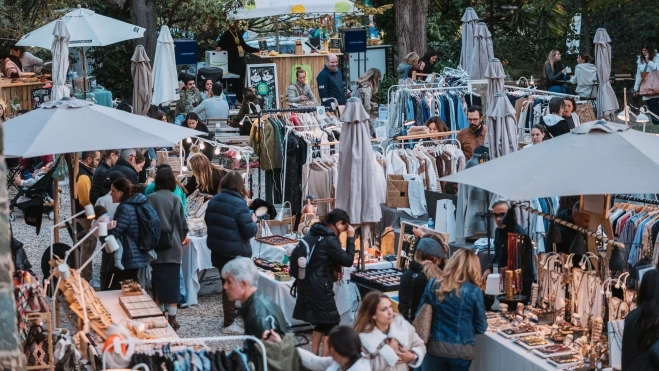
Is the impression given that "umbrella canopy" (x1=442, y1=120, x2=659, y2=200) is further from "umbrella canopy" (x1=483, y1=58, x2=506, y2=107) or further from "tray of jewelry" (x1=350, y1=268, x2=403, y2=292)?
"umbrella canopy" (x1=483, y1=58, x2=506, y2=107)

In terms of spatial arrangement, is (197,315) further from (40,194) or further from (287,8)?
(287,8)

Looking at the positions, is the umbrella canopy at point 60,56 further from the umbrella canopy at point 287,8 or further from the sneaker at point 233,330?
the umbrella canopy at point 287,8

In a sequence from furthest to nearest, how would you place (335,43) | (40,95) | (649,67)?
(335,43)
(649,67)
(40,95)

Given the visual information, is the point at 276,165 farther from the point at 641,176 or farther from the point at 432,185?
the point at 641,176

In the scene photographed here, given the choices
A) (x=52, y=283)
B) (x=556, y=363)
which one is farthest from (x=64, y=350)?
(x=556, y=363)

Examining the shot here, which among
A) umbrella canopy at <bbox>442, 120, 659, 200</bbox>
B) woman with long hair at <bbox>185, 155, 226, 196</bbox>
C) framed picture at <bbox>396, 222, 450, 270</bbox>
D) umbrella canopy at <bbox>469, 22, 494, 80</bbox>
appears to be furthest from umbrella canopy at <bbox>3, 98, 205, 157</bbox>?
umbrella canopy at <bbox>469, 22, 494, 80</bbox>

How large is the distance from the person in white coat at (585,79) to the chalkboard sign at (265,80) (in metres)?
5.88

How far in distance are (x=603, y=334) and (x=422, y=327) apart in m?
1.24

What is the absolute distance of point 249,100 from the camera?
17141 millimetres

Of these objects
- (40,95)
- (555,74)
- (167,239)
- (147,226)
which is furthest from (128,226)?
(555,74)

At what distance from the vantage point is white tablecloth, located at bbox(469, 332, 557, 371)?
7.36 metres

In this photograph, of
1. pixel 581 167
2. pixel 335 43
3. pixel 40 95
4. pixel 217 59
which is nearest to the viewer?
pixel 581 167

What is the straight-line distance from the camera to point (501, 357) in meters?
7.74

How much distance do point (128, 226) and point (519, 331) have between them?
3.60 metres
